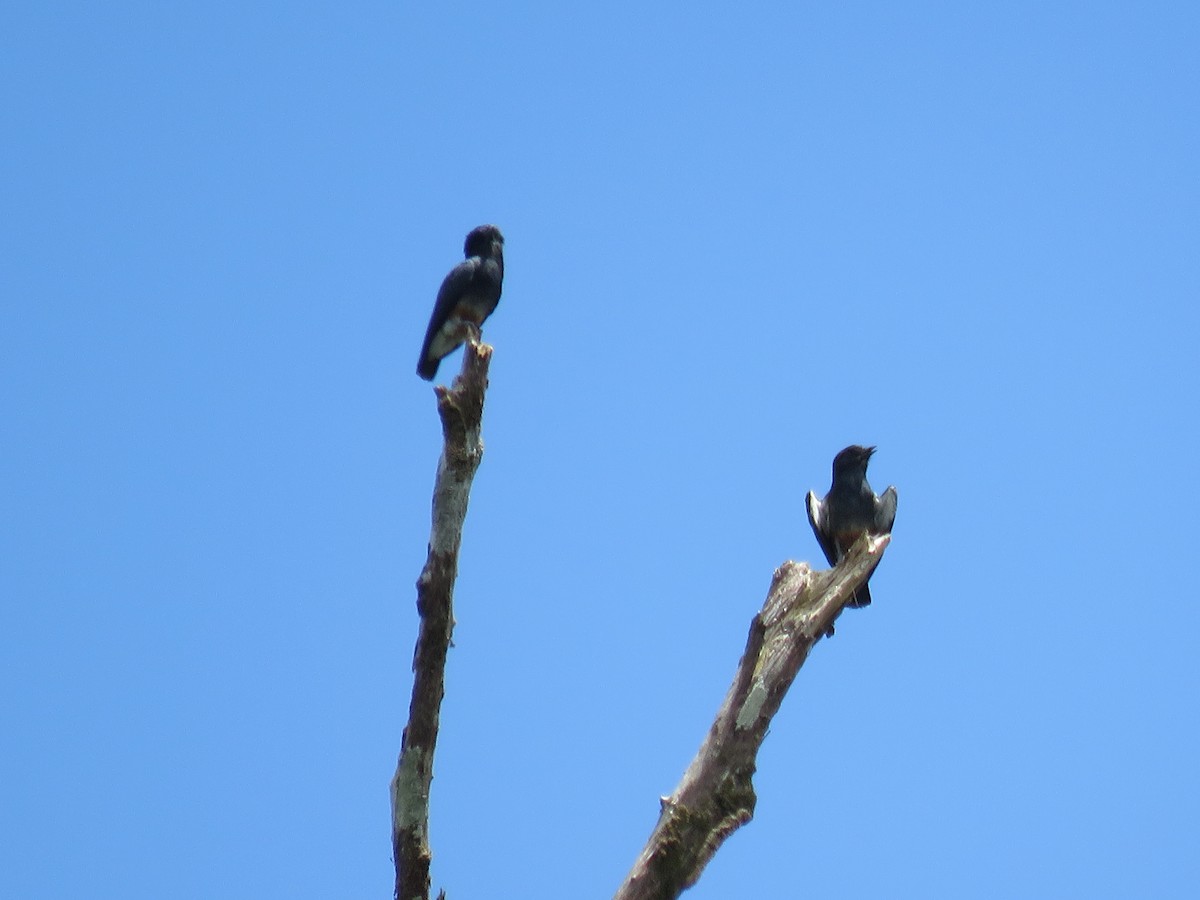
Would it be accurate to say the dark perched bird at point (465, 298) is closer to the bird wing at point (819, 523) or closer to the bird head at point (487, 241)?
the bird head at point (487, 241)

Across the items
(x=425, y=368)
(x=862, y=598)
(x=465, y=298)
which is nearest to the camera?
(x=862, y=598)

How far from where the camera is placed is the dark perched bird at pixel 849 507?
1058 centimetres

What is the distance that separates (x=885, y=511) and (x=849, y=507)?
0.28 meters

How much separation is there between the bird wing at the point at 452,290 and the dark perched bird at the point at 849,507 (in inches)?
142

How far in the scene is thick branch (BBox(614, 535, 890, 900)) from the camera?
236 inches

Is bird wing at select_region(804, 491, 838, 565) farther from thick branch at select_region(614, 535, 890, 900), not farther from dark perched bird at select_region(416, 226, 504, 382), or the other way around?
thick branch at select_region(614, 535, 890, 900)

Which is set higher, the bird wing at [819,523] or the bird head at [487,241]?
the bird head at [487,241]

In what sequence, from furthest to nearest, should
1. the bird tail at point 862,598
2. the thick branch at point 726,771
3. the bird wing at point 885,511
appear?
1. the bird wing at point 885,511
2. the bird tail at point 862,598
3. the thick branch at point 726,771

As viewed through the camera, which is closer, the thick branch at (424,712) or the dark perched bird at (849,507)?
the thick branch at (424,712)

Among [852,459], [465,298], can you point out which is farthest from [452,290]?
[852,459]

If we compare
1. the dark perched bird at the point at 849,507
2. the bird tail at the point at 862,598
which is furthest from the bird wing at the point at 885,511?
the bird tail at the point at 862,598

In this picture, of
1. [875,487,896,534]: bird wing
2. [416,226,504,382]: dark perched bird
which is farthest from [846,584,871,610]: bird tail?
[416,226,504,382]: dark perched bird

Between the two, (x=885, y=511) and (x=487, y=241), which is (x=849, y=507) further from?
(x=487, y=241)

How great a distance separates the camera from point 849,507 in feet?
34.9
